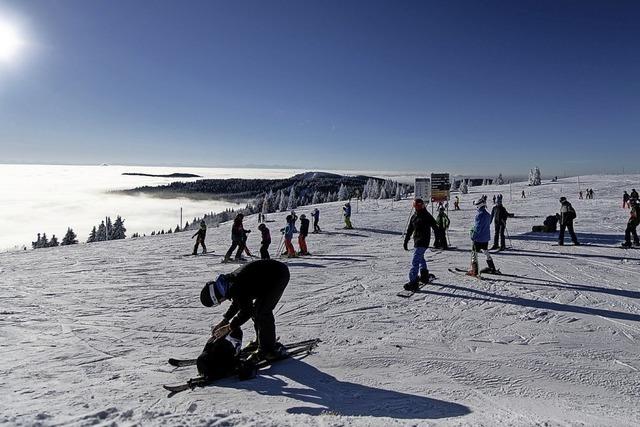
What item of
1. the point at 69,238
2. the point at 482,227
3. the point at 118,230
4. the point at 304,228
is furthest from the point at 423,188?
the point at 118,230

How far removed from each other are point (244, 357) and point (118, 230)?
2851 inches

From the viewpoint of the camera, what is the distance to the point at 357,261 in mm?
13742

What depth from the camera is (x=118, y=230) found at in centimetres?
6825

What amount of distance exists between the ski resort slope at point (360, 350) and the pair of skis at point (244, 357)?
132 millimetres

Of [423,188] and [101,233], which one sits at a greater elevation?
[423,188]

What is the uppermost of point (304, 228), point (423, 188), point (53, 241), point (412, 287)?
point (423, 188)

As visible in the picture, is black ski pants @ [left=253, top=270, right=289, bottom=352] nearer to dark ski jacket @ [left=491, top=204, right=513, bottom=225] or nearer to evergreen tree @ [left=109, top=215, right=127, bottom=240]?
dark ski jacket @ [left=491, top=204, right=513, bottom=225]

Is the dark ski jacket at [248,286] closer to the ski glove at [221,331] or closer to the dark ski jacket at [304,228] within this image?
the ski glove at [221,331]

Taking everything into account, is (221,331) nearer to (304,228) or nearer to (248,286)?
(248,286)

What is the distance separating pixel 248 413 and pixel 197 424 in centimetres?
51

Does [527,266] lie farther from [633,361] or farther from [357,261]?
[633,361]

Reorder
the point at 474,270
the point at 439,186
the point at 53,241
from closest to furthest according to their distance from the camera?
1. the point at 474,270
2. the point at 439,186
3. the point at 53,241

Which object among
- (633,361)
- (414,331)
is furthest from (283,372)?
(633,361)

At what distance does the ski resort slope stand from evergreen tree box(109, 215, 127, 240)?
200ft
